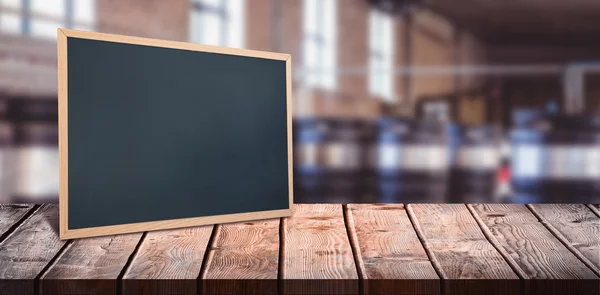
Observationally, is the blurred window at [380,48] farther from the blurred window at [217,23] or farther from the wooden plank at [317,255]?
the wooden plank at [317,255]

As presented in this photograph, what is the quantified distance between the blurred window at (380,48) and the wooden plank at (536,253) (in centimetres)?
175

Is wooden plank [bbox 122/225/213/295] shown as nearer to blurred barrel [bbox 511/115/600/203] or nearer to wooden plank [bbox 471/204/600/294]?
wooden plank [bbox 471/204/600/294]

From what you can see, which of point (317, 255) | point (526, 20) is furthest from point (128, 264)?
point (526, 20)

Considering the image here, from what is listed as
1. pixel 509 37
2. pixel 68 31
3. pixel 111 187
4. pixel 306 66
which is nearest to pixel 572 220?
pixel 111 187

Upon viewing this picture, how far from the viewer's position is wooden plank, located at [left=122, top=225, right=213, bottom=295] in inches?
37.3

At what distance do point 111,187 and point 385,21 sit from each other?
2.37 m

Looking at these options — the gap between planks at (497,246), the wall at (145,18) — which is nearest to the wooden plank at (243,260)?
the gap between planks at (497,246)

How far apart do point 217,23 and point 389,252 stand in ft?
6.90

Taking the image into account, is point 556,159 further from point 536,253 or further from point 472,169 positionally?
point 536,253

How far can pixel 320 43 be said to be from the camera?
3.35 metres

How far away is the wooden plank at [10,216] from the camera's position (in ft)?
4.28

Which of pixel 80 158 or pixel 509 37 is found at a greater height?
pixel 509 37

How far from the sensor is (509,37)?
3684 mm

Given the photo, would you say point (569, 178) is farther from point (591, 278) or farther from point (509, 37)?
point (591, 278)
